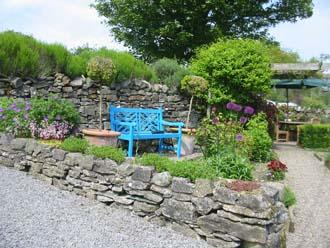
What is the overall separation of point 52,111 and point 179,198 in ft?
9.39

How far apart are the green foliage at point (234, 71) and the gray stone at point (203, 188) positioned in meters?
5.30

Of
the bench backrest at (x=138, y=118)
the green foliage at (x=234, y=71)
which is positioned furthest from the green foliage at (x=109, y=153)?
the green foliage at (x=234, y=71)

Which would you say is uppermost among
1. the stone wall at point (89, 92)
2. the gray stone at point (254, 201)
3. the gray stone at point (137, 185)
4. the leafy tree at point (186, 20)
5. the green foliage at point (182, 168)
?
the leafy tree at point (186, 20)

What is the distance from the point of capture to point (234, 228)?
2910 millimetres

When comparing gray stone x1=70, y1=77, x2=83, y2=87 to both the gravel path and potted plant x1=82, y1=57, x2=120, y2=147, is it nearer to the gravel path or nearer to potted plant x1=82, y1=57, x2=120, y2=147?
potted plant x1=82, y1=57, x2=120, y2=147

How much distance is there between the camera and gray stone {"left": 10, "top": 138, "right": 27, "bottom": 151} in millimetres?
4871

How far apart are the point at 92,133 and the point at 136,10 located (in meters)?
9.75

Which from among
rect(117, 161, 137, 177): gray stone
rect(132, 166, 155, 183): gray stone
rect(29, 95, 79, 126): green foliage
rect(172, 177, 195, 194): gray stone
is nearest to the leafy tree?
rect(29, 95, 79, 126): green foliage

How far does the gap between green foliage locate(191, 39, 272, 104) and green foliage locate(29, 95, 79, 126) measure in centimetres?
393

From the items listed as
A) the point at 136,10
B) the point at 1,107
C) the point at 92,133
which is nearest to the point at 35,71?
the point at 1,107

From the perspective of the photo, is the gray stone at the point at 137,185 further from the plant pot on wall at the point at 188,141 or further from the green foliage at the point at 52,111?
the plant pot on wall at the point at 188,141

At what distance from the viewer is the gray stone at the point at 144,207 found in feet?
11.5

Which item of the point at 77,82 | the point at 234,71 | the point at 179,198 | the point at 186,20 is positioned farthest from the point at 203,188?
the point at 186,20

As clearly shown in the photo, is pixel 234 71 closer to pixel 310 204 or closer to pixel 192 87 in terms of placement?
pixel 192 87
